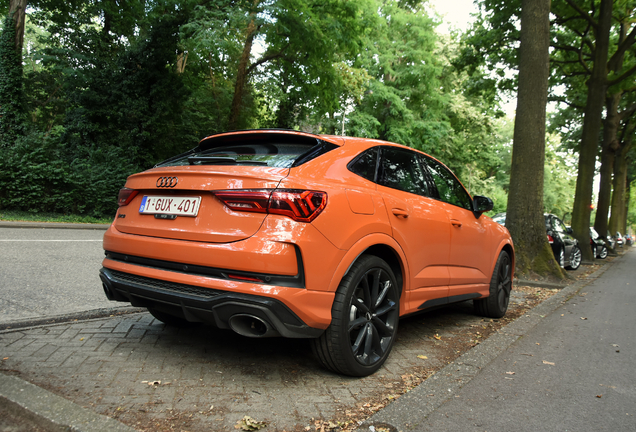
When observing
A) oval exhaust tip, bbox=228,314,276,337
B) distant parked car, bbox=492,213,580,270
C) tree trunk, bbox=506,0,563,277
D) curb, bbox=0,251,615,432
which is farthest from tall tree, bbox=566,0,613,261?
oval exhaust tip, bbox=228,314,276,337

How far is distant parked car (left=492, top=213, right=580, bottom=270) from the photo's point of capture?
12555 millimetres

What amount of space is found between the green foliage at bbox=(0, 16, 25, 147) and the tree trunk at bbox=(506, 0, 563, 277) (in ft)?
53.3

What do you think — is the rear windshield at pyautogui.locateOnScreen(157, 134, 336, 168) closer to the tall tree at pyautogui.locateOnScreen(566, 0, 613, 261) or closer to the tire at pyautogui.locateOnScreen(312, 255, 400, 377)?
the tire at pyautogui.locateOnScreen(312, 255, 400, 377)

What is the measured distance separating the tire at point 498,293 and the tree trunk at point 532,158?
→ 3484 millimetres

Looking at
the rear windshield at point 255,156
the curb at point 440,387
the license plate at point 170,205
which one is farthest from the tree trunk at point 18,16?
the curb at point 440,387

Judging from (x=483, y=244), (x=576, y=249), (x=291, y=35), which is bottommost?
Result: (x=576, y=249)

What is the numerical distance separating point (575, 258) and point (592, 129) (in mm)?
4104

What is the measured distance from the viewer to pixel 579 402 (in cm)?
305

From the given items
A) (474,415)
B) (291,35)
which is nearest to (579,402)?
(474,415)

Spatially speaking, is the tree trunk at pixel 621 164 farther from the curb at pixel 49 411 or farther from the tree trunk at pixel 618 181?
the curb at pixel 49 411

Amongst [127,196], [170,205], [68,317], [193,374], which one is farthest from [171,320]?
[170,205]

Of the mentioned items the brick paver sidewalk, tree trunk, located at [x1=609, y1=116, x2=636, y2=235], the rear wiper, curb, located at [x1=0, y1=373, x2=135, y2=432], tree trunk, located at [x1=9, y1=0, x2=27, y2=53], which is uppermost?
tree trunk, located at [x1=9, y1=0, x2=27, y2=53]

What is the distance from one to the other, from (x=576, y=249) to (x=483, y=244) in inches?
416

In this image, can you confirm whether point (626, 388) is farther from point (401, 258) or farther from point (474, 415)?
point (401, 258)
